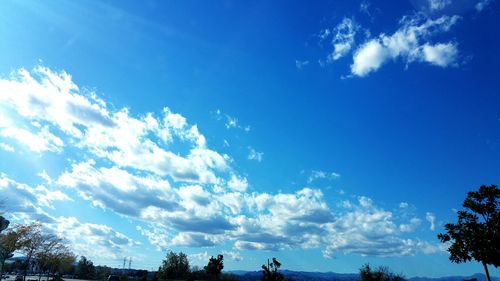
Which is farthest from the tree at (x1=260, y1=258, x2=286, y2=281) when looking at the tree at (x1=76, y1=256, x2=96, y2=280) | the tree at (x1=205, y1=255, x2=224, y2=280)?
the tree at (x1=76, y1=256, x2=96, y2=280)

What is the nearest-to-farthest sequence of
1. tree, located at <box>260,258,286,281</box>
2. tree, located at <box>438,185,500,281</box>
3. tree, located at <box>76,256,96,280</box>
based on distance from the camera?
tree, located at <box>438,185,500,281</box> < tree, located at <box>260,258,286,281</box> < tree, located at <box>76,256,96,280</box>

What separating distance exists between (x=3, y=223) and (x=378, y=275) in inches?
1903

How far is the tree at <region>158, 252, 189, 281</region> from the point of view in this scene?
101000 millimetres

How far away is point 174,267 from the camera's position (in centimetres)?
10688

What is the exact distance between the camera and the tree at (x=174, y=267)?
10100cm

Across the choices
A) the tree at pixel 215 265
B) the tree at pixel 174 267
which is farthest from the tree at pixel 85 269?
the tree at pixel 215 265

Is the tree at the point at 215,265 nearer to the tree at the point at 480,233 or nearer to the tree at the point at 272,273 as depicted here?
the tree at the point at 272,273

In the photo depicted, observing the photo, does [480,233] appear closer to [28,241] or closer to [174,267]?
[28,241]

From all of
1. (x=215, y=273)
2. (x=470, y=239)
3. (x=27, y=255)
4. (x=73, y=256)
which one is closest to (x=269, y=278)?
(x=215, y=273)

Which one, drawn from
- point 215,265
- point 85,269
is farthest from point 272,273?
point 85,269

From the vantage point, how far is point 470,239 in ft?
89.5

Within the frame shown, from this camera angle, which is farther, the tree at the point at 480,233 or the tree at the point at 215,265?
the tree at the point at 215,265

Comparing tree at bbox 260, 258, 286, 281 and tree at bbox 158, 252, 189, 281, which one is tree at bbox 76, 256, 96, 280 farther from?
tree at bbox 260, 258, 286, 281

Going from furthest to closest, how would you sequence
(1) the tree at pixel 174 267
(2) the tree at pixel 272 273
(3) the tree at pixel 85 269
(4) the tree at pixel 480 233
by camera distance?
(3) the tree at pixel 85 269
(1) the tree at pixel 174 267
(2) the tree at pixel 272 273
(4) the tree at pixel 480 233
